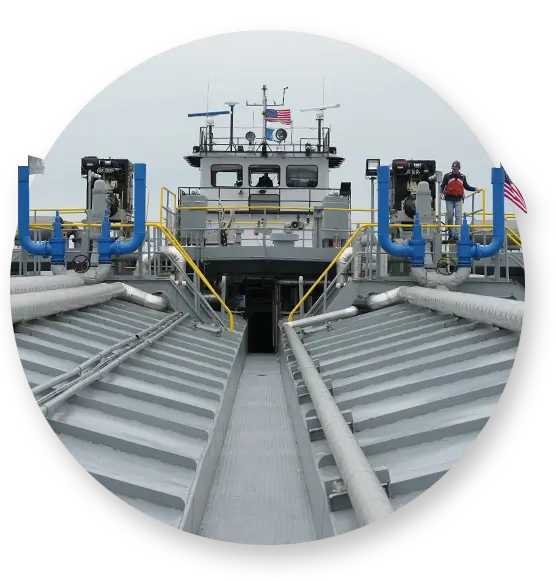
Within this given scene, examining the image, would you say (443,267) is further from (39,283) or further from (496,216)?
(39,283)

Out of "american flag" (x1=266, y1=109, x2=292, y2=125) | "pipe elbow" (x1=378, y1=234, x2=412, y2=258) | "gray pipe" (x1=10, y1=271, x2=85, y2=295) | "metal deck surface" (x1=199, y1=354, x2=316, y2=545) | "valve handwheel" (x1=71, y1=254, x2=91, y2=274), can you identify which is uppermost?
"american flag" (x1=266, y1=109, x2=292, y2=125)

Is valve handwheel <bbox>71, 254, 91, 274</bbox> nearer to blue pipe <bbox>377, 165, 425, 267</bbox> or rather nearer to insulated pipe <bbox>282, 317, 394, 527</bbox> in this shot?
blue pipe <bbox>377, 165, 425, 267</bbox>

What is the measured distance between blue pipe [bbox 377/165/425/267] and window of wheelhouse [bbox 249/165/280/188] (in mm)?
10482

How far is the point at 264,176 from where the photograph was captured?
71.1 ft

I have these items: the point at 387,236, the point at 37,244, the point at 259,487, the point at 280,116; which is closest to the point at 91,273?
the point at 37,244

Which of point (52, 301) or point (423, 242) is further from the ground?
point (423, 242)

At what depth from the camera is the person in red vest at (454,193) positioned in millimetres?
14016

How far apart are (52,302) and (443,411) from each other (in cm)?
362

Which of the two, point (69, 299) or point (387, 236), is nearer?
point (69, 299)

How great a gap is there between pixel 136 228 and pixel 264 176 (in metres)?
10.8

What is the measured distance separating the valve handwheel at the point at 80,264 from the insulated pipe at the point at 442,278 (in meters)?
4.81

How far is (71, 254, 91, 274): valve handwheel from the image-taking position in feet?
34.6

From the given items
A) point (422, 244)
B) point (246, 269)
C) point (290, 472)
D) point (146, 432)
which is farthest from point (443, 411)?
point (246, 269)

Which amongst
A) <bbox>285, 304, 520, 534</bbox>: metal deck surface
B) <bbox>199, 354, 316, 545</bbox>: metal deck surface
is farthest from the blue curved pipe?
<bbox>199, 354, 316, 545</bbox>: metal deck surface
